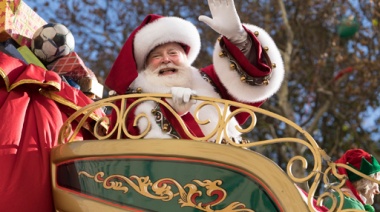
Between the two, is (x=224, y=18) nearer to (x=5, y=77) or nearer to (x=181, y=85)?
Result: (x=181, y=85)

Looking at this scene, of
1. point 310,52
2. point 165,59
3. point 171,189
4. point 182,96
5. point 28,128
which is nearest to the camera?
point 171,189

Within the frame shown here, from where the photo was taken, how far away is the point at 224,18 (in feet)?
12.9

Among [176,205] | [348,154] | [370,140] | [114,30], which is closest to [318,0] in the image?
[370,140]

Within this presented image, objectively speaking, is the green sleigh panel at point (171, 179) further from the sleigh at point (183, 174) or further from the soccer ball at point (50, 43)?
the soccer ball at point (50, 43)

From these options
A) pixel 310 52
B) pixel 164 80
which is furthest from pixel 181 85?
pixel 310 52

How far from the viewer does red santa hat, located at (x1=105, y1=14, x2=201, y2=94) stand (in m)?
4.18

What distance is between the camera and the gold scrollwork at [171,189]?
348cm

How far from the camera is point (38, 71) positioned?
4109mm

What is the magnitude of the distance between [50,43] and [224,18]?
3.71 feet

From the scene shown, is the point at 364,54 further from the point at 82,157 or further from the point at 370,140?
the point at 82,157

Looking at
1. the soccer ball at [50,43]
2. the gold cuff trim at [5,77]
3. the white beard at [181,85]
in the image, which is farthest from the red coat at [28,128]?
the soccer ball at [50,43]

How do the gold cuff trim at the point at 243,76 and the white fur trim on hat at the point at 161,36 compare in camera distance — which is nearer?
the gold cuff trim at the point at 243,76

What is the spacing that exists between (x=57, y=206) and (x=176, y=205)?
57 cm

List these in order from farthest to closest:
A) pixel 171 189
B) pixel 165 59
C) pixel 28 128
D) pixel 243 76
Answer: pixel 165 59
pixel 243 76
pixel 28 128
pixel 171 189
